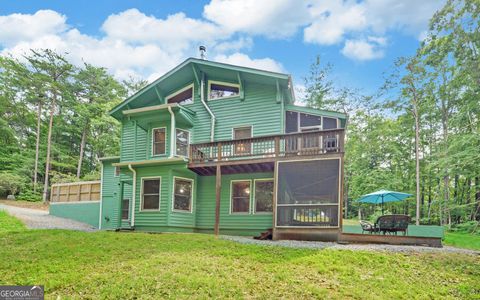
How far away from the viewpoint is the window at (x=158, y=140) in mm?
14633

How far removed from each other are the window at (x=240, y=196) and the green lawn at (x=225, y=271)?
Result: 4339 millimetres

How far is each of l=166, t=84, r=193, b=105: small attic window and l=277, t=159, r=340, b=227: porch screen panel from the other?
6467 mm

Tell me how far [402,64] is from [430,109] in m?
3.57

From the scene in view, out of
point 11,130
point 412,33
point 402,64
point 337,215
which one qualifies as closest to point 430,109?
point 402,64

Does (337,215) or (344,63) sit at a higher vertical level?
(344,63)

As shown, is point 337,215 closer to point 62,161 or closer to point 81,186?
point 81,186

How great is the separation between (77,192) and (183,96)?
29.1 feet

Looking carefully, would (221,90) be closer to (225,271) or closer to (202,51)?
(202,51)

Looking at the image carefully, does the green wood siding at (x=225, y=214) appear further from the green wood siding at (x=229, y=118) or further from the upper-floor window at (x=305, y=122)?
the upper-floor window at (x=305, y=122)

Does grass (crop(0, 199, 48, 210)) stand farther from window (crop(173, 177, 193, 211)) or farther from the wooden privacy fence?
window (crop(173, 177, 193, 211))

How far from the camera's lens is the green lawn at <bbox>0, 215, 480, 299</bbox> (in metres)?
5.52

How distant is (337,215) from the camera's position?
10.5 metres

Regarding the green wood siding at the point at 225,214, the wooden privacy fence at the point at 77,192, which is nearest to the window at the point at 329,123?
the green wood siding at the point at 225,214

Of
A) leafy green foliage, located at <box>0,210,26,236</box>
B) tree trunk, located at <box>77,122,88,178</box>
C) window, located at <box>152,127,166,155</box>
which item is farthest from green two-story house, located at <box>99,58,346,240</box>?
tree trunk, located at <box>77,122,88,178</box>
